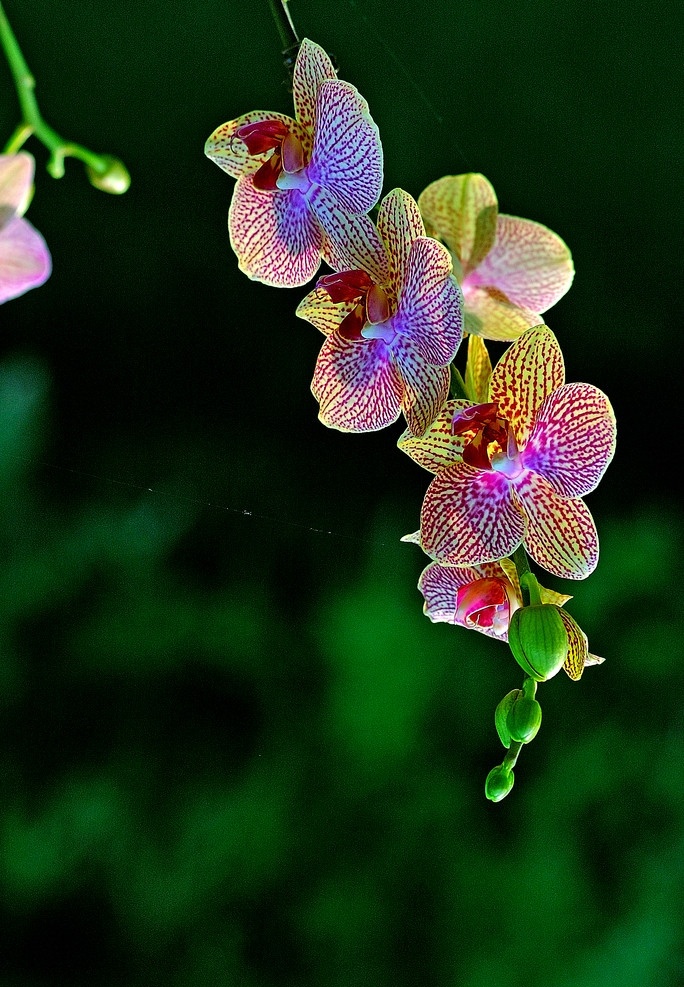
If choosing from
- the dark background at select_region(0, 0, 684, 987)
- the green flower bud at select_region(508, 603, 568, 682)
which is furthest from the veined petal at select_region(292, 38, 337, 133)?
the dark background at select_region(0, 0, 684, 987)

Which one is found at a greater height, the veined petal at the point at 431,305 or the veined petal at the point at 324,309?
the veined petal at the point at 431,305

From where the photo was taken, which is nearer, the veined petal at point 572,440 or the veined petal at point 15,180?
the veined petal at point 15,180

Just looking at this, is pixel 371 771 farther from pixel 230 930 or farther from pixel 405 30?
pixel 405 30

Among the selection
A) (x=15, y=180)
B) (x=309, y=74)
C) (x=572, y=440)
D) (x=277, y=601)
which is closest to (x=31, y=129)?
(x=15, y=180)

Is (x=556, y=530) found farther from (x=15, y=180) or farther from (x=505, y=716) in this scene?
(x=15, y=180)

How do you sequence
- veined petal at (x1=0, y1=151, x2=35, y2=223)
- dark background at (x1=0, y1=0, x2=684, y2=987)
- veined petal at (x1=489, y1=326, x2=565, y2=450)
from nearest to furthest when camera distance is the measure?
veined petal at (x1=0, y1=151, x2=35, y2=223)
veined petal at (x1=489, y1=326, x2=565, y2=450)
dark background at (x1=0, y1=0, x2=684, y2=987)

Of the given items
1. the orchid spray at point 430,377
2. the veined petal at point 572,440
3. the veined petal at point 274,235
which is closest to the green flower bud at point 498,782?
the orchid spray at point 430,377

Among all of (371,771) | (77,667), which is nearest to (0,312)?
(77,667)

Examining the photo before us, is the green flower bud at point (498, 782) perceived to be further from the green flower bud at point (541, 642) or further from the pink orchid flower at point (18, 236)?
the pink orchid flower at point (18, 236)

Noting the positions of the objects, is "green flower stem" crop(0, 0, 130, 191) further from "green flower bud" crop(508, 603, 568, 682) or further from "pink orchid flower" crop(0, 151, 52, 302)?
"green flower bud" crop(508, 603, 568, 682)
